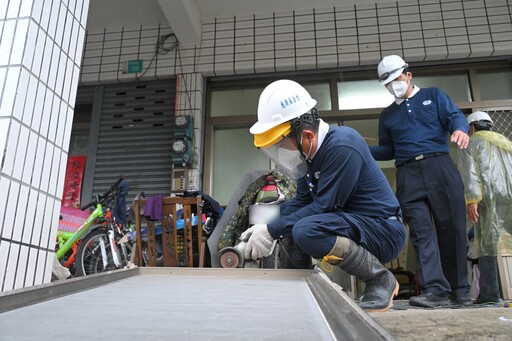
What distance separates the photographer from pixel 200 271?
160 centimetres

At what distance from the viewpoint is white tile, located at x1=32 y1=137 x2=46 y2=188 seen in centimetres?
132

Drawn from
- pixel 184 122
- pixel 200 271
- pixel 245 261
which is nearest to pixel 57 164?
pixel 200 271

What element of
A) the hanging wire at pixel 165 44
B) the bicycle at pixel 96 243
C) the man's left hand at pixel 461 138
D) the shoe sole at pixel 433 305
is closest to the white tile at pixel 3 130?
the shoe sole at pixel 433 305

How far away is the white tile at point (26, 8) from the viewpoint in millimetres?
1302

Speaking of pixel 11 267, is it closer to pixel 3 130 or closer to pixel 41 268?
pixel 41 268

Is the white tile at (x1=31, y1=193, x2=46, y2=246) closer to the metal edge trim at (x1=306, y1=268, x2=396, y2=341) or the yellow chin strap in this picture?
the yellow chin strap

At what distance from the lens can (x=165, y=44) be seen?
4281 millimetres

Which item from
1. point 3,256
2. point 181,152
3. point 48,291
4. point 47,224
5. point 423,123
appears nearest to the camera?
point 48,291

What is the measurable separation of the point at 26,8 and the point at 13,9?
0.17 ft

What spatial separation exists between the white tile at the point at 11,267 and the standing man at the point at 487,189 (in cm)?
236

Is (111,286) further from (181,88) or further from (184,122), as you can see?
(181,88)

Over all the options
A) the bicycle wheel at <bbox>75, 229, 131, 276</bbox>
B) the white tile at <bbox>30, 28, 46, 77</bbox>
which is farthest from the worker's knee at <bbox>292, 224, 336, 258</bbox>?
the bicycle wheel at <bbox>75, 229, 131, 276</bbox>

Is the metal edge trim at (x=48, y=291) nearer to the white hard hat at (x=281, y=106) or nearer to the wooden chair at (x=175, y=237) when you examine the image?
the white hard hat at (x=281, y=106)

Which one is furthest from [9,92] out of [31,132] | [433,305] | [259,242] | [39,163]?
[433,305]
